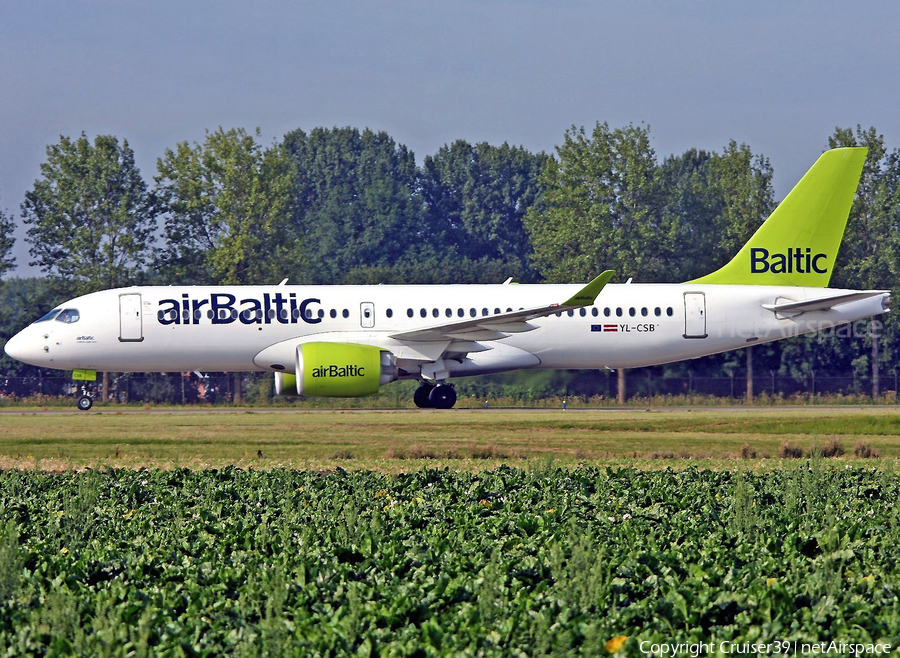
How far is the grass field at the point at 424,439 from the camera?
17391 millimetres

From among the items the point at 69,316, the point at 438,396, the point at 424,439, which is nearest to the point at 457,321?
the point at 438,396

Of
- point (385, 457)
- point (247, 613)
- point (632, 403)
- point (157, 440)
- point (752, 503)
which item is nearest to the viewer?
point (247, 613)

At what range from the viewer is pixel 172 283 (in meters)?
51.7

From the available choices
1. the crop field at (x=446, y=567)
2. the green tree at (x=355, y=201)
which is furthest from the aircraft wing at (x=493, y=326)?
the green tree at (x=355, y=201)

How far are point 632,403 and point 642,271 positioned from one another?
1664cm

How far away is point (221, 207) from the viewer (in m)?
52.4

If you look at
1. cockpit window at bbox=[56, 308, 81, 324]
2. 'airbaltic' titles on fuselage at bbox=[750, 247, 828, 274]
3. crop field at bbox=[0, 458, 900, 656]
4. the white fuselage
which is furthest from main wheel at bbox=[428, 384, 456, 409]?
crop field at bbox=[0, 458, 900, 656]

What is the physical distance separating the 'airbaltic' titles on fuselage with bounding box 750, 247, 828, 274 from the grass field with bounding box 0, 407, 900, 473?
7159mm

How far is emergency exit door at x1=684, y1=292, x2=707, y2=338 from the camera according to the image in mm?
29672

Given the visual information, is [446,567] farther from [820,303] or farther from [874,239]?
[874,239]

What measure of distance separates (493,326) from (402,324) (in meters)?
2.64

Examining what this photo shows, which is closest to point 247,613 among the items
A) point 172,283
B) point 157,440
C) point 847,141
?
point 157,440

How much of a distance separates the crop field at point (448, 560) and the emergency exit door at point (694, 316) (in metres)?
13.4

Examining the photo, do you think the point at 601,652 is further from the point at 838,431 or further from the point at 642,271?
the point at 642,271
